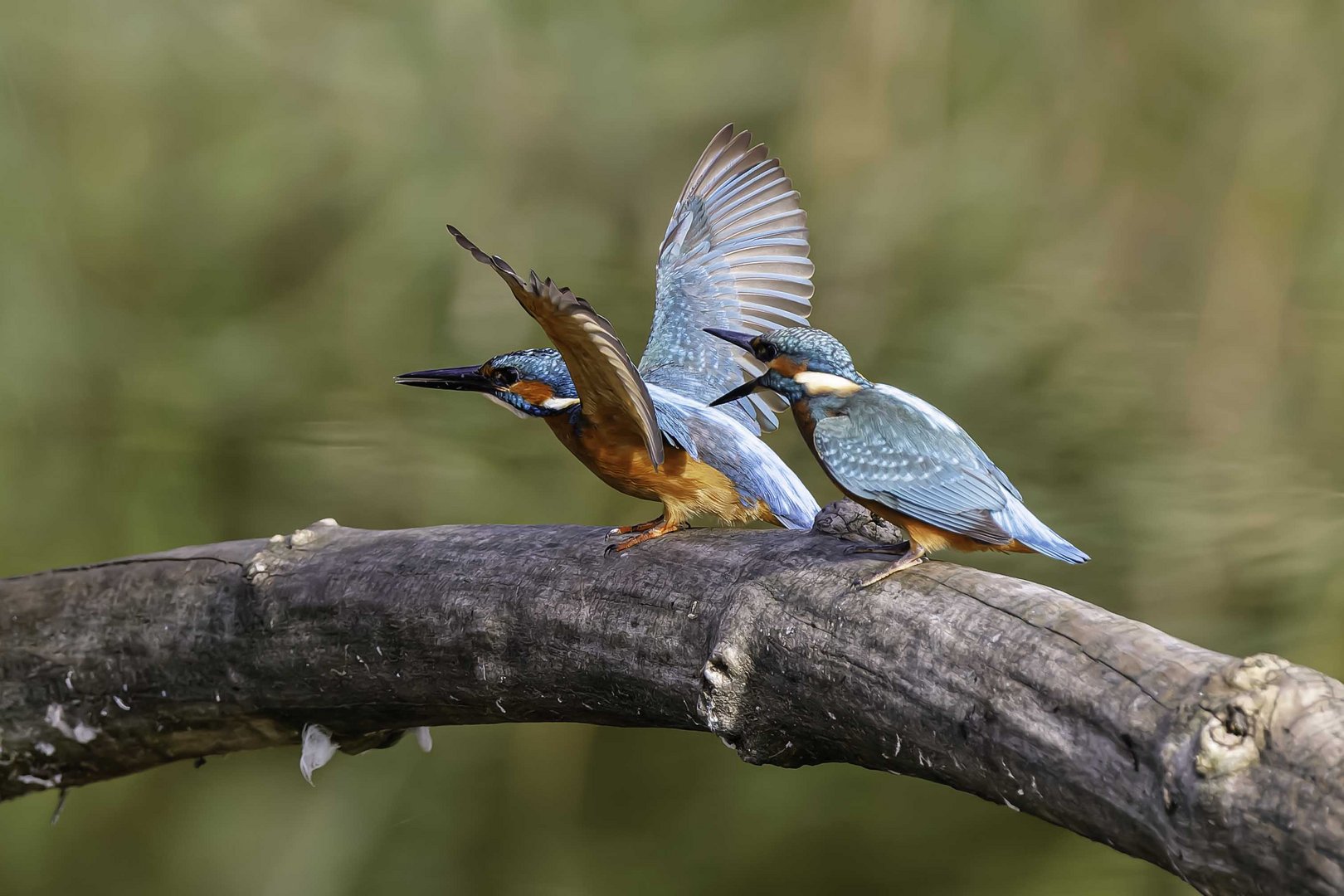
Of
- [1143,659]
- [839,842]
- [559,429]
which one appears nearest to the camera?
[1143,659]

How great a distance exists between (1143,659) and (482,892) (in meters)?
1.78

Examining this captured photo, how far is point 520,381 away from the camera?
1.13 m

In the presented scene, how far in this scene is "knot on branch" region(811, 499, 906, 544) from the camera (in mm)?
925

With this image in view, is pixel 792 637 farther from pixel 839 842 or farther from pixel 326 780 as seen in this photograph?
pixel 326 780

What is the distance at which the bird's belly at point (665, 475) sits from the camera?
1049mm

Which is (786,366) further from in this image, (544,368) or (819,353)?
(544,368)

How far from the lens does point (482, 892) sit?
2.15 meters

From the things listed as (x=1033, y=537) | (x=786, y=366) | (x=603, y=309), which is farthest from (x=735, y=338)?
(x=603, y=309)

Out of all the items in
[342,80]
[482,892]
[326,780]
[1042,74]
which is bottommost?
[482,892]

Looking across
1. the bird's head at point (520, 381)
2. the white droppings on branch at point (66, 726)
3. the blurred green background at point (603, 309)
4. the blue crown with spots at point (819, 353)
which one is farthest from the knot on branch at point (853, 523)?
the blurred green background at point (603, 309)

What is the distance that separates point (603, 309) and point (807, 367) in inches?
44.6

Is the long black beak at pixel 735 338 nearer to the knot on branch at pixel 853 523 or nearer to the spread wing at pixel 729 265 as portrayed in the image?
the knot on branch at pixel 853 523

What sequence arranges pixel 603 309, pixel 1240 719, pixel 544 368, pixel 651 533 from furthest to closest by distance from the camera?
pixel 603 309 < pixel 544 368 < pixel 651 533 < pixel 1240 719

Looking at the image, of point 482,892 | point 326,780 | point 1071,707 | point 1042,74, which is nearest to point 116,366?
point 326,780
